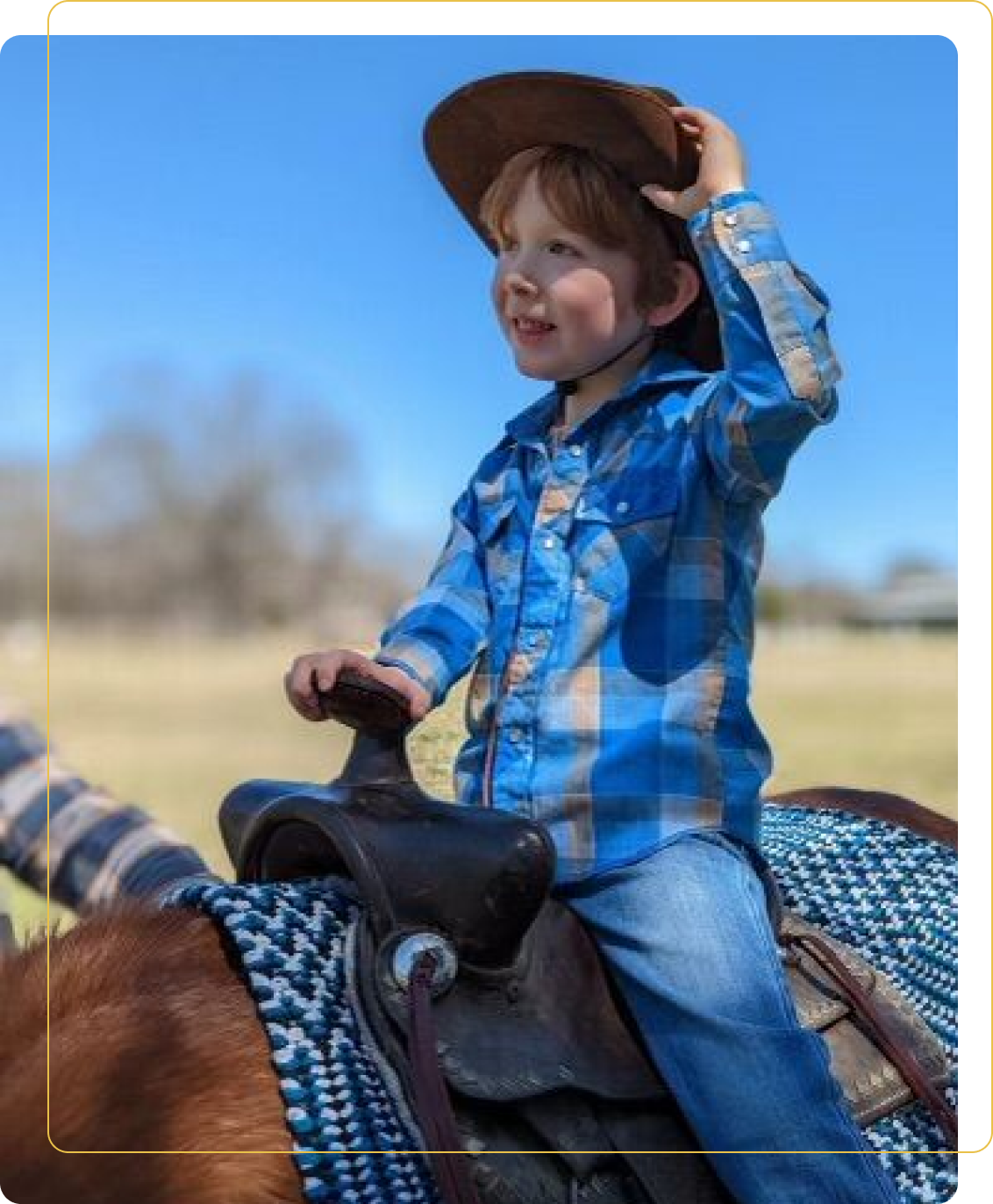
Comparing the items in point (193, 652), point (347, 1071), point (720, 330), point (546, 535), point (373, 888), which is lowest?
point (347, 1071)

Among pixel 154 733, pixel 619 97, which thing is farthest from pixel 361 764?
pixel 154 733

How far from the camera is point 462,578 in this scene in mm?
1598

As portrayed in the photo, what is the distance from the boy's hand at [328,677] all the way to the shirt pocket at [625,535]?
185mm

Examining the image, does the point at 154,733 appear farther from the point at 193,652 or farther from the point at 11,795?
the point at 193,652

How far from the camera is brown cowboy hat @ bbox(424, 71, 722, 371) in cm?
142

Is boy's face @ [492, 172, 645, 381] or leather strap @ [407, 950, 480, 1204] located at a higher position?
boy's face @ [492, 172, 645, 381]

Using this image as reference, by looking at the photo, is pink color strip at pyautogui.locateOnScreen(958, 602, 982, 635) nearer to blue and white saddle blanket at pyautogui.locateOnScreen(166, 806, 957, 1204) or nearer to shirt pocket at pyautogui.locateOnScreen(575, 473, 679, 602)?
shirt pocket at pyautogui.locateOnScreen(575, 473, 679, 602)

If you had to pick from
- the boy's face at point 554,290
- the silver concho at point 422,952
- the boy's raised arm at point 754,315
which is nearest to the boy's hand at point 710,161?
the boy's raised arm at point 754,315

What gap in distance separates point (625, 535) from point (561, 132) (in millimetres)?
381

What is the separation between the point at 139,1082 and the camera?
3.90ft

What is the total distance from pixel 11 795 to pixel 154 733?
0.30 metres

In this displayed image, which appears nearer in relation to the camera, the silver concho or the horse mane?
the horse mane

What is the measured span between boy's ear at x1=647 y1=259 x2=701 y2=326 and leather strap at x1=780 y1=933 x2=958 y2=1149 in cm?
62

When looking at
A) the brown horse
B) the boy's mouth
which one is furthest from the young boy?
the brown horse
